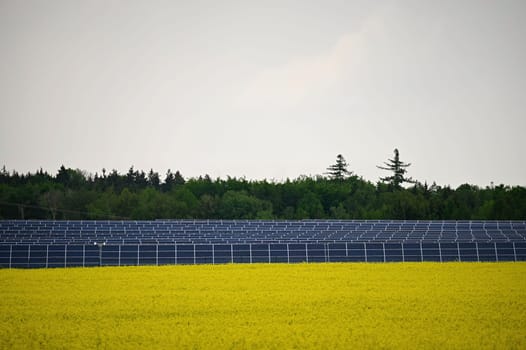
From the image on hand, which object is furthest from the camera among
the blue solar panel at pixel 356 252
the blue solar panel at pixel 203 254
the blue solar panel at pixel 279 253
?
the blue solar panel at pixel 356 252

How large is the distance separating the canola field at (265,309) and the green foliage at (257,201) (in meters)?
59.4

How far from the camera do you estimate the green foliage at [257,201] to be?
95312mm

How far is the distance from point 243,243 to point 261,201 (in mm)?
58482

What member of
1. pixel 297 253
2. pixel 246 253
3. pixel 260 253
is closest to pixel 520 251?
pixel 297 253

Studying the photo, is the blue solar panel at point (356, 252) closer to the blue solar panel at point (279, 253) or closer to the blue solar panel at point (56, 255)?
the blue solar panel at point (279, 253)

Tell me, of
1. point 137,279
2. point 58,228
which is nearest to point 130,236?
point 58,228

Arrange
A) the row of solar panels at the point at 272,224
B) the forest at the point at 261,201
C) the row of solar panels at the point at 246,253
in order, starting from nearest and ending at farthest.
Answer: the row of solar panels at the point at 246,253 → the row of solar panels at the point at 272,224 → the forest at the point at 261,201

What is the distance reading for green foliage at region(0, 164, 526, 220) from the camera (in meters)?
95.3

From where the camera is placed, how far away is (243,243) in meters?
47.2

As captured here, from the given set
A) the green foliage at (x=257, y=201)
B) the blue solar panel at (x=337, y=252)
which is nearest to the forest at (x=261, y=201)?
the green foliage at (x=257, y=201)

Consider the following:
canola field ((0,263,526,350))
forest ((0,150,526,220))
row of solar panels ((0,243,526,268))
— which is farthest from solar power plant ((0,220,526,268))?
forest ((0,150,526,220))

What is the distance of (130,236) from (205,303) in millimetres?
28330

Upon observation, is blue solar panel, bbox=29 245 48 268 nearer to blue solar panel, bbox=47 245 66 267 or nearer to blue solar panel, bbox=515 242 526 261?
blue solar panel, bbox=47 245 66 267

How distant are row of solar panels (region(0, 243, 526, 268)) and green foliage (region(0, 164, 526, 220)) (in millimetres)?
43416
